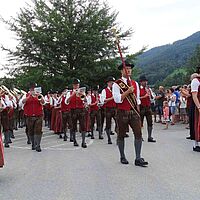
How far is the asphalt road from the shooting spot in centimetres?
605

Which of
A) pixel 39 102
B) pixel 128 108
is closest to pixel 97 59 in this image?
pixel 39 102

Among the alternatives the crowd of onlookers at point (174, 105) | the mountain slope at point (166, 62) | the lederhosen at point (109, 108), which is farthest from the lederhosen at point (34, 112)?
the mountain slope at point (166, 62)

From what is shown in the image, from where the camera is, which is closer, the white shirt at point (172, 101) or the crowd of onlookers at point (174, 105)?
the crowd of onlookers at point (174, 105)

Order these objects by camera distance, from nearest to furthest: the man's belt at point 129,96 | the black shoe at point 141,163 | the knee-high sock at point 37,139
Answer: the black shoe at point 141,163, the man's belt at point 129,96, the knee-high sock at point 37,139

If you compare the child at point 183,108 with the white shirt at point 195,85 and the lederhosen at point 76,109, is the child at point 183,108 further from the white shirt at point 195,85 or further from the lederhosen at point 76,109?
the white shirt at point 195,85

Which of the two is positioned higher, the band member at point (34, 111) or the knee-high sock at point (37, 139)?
the band member at point (34, 111)

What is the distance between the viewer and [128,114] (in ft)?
27.5

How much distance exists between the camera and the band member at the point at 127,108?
822 cm

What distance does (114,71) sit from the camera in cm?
2822

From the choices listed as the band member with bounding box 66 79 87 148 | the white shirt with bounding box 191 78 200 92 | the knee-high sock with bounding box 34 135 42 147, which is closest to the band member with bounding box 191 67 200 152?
the white shirt with bounding box 191 78 200 92

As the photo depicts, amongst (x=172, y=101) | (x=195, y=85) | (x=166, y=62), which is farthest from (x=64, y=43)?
(x=166, y=62)

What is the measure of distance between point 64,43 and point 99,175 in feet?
69.8

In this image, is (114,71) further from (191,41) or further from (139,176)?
(191,41)

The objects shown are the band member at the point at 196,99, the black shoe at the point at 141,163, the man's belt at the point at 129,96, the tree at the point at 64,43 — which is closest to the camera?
the black shoe at the point at 141,163
